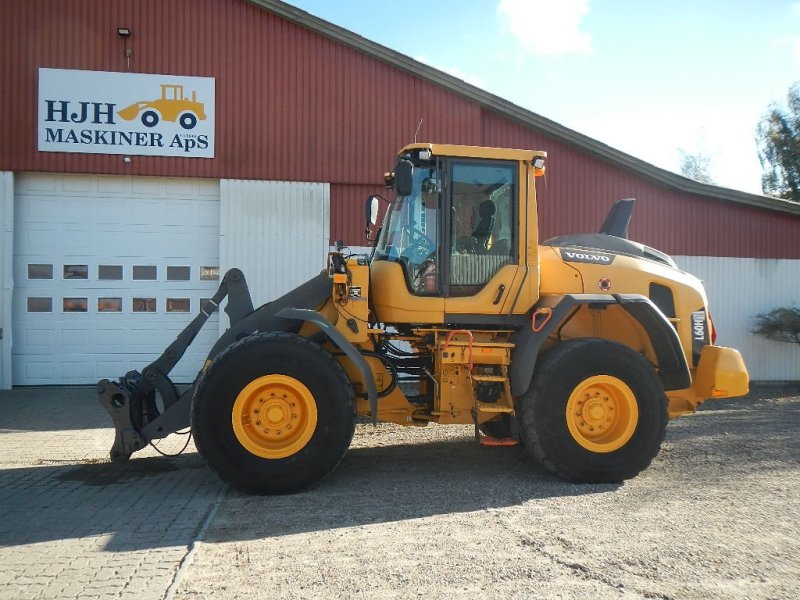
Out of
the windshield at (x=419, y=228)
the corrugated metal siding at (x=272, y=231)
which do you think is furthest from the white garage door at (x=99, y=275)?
the windshield at (x=419, y=228)

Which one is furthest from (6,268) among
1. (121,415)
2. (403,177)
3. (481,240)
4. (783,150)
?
(783,150)

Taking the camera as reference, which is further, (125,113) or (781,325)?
(781,325)

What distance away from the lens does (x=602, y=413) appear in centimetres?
643

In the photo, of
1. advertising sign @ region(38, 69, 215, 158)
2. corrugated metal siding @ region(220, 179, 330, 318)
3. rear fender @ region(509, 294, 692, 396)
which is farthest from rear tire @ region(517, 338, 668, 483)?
advertising sign @ region(38, 69, 215, 158)

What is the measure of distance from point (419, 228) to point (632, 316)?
2180 millimetres

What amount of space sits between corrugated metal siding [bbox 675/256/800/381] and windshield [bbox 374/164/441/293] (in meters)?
8.94

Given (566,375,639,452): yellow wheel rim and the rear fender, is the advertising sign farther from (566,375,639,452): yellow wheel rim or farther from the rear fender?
(566,375,639,452): yellow wheel rim

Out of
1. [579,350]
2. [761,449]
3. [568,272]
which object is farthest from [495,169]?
[761,449]

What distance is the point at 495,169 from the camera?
6.62 meters

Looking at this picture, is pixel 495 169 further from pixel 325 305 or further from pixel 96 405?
pixel 96 405

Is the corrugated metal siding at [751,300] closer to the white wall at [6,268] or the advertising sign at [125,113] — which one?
the advertising sign at [125,113]

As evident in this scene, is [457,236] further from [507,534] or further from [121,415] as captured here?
[121,415]

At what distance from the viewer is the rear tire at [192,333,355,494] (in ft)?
19.1

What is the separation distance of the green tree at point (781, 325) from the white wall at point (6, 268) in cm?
1355
